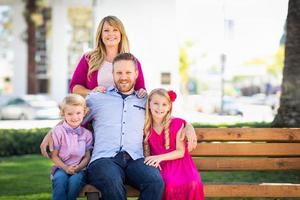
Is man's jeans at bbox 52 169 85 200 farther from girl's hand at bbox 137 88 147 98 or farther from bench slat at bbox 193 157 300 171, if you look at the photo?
bench slat at bbox 193 157 300 171

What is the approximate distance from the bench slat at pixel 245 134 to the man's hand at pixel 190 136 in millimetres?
315

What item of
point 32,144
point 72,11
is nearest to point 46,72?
point 72,11

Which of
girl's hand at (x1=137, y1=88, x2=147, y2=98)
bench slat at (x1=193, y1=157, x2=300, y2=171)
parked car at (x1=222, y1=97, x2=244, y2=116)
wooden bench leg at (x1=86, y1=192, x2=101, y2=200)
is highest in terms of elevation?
girl's hand at (x1=137, y1=88, x2=147, y2=98)

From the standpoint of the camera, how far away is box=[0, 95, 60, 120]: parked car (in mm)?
27953

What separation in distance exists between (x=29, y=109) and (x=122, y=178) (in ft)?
80.6

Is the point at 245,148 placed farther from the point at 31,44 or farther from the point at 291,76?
the point at 31,44

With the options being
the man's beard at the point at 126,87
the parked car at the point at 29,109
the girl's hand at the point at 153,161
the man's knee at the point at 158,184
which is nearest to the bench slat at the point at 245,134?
the girl's hand at the point at 153,161

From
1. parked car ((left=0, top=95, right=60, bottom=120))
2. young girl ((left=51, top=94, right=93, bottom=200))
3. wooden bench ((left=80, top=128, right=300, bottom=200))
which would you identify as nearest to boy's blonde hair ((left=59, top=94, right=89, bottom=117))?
young girl ((left=51, top=94, right=93, bottom=200))

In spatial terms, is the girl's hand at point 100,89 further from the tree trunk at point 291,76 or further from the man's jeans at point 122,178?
the tree trunk at point 291,76

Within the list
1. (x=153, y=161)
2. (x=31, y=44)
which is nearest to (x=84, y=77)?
(x=153, y=161)

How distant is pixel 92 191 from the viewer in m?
4.46

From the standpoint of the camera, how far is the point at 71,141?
4738mm

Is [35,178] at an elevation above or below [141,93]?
below

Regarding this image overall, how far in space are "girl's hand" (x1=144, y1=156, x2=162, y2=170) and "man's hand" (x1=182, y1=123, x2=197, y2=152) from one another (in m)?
0.33
